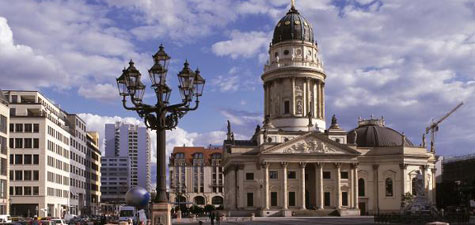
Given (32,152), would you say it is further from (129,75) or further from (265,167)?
(129,75)

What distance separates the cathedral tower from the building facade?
57.4m

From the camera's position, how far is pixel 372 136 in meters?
118

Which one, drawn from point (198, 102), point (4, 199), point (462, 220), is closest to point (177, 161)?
point (4, 199)

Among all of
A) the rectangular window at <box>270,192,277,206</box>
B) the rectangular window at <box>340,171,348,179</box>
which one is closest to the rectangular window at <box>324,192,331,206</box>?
the rectangular window at <box>340,171,348,179</box>

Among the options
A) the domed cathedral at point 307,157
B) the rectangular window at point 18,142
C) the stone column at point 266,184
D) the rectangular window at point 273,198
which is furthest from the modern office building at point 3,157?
the rectangular window at point 273,198

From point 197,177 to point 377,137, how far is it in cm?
6920

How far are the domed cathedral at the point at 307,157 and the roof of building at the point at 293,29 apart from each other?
179 millimetres

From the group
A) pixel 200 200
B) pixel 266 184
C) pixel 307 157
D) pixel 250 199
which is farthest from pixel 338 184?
pixel 200 200

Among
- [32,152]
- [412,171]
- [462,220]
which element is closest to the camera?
[462,220]

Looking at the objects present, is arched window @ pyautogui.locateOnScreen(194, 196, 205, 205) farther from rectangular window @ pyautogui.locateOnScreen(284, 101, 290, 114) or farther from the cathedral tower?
rectangular window @ pyautogui.locateOnScreen(284, 101, 290, 114)

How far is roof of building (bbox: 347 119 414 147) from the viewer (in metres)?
117

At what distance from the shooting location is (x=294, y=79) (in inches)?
4643

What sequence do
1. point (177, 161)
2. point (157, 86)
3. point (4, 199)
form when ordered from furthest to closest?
point (177, 161)
point (4, 199)
point (157, 86)

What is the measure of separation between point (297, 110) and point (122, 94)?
93.6 metres
